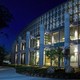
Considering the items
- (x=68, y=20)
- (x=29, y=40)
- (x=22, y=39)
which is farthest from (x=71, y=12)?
(x=22, y=39)

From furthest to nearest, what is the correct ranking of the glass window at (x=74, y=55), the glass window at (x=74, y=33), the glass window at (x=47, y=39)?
the glass window at (x=47, y=39) < the glass window at (x=74, y=33) < the glass window at (x=74, y=55)

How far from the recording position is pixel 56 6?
74.0 metres

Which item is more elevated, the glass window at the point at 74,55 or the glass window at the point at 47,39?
the glass window at the point at 47,39

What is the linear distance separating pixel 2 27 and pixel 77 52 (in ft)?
136

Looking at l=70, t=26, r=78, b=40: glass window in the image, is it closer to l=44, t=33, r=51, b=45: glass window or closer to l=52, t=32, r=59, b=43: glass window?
l=52, t=32, r=59, b=43: glass window

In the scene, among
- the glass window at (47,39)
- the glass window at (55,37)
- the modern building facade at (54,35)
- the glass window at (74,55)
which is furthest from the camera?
the glass window at (47,39)

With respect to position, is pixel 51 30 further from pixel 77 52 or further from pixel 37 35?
pixel 77 52

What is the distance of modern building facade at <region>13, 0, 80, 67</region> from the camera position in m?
60.4

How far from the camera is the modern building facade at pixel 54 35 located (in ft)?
198

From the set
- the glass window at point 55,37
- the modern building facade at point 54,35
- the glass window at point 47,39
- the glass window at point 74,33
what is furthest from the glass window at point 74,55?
the glass window at point 47,39

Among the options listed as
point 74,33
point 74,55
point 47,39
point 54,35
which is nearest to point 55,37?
point 54,35

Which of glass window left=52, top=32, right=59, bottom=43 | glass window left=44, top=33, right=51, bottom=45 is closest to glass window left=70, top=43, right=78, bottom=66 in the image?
glass window left=52, top=32, right=59, bottom=43

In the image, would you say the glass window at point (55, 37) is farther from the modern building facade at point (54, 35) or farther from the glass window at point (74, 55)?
the glass window at point (74, 55)

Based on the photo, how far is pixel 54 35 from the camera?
72.0 meters
